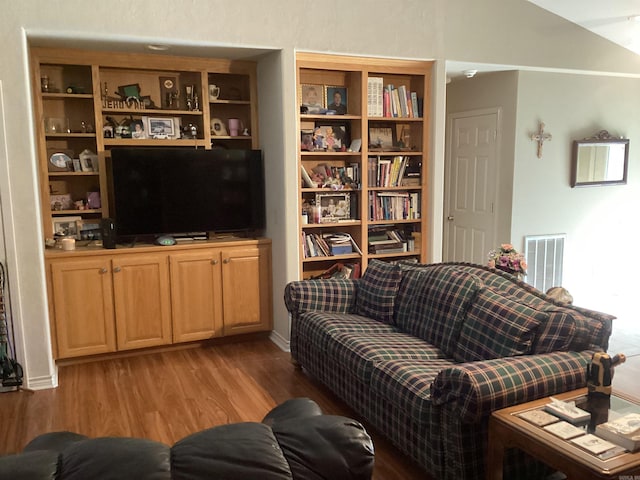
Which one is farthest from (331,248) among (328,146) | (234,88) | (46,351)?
(46,351)

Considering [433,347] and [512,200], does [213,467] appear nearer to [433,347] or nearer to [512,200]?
[433,347]

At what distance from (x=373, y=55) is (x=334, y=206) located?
1.27m

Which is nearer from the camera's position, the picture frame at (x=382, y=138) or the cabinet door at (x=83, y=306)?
the cabinet door at (x=83, y=306)

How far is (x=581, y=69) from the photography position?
5.11 m

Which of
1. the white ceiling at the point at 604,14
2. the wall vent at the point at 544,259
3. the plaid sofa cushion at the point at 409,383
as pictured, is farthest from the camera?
the wall vent at the point at 544,259

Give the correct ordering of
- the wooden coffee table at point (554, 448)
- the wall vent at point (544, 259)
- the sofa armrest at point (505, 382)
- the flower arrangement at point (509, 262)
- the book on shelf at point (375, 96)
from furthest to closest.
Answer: the wall vent at point (544, 259) < the book on shelf at point (375, 96) < the flower arrangement at point (509, 262) < the sofa armrest at point (505, 382) < the wooden coffee table at point (554, 448)

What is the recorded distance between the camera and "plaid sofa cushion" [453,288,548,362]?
255 cm

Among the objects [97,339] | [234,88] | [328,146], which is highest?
[234,88]

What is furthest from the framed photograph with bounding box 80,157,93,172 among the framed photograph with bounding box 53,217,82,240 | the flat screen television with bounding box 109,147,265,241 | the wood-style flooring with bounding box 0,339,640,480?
the wood-style flooring with bounding box 0,339,640,480

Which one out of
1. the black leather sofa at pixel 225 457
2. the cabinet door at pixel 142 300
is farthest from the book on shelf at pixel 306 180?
the black leather sofa at pixel 225 457

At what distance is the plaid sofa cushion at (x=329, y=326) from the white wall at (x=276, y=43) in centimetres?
67

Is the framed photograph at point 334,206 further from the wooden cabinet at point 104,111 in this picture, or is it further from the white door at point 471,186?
the white door at point 471,186

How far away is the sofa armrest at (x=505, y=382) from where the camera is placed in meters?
2.13

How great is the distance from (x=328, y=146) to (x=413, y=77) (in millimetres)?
1034
